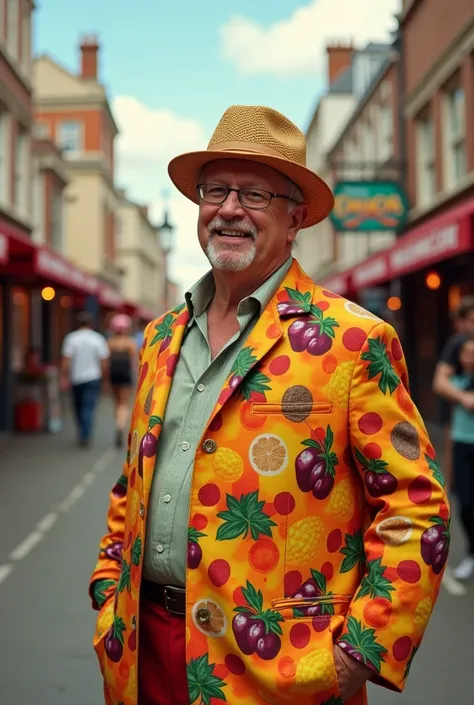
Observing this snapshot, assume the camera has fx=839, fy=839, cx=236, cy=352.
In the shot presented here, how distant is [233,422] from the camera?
188 centimetres

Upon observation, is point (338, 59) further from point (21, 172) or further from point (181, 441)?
point (181, 441)

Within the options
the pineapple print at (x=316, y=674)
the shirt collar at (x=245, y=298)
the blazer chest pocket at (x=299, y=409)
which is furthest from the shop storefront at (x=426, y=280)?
the pineapple print at (x=316, y=674)

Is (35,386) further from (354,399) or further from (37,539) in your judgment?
(354,399)

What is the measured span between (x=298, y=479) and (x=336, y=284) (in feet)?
57.4

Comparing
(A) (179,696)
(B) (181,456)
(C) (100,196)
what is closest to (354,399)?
(B) (181,456)

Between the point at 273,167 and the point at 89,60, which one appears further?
the point at 89,60

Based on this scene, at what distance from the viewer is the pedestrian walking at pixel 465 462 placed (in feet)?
18.0

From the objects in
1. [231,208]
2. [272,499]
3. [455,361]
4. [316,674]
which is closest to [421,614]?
[316,674]

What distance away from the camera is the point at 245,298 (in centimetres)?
205

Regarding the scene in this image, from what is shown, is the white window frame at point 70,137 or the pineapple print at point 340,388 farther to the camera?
the white window frame at point 70,137

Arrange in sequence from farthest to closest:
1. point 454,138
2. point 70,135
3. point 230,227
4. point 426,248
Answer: point 70,135, point 454,138, point 426,248, point 230,227

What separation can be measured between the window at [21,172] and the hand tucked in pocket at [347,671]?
18.0 metres

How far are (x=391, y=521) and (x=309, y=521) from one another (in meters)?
0.18

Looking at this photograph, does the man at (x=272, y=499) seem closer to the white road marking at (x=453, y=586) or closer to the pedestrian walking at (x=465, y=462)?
the white road marking at (x=453, y=586)
